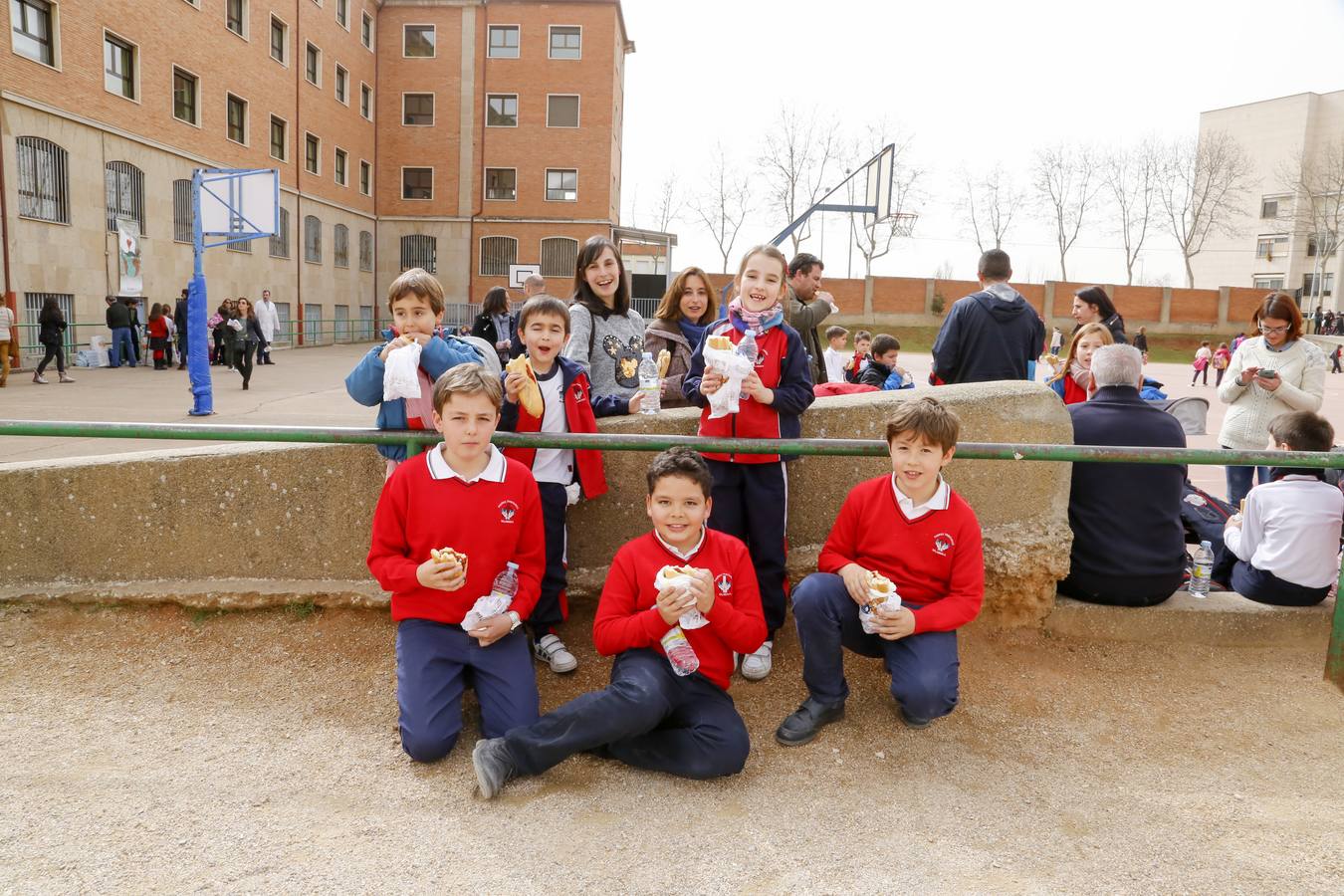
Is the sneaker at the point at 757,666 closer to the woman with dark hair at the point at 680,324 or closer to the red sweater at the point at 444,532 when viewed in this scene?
the red sweater at the point at 444,532

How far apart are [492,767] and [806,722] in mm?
1126

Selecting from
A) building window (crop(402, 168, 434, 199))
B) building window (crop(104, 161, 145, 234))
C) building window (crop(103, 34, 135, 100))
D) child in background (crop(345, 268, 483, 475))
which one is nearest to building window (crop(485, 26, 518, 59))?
building window (crop(402, 168, 434, 199))

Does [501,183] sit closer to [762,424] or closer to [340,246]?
[340,246]

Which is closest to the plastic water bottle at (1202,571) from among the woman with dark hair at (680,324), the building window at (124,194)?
the woman with dark hair at (680,324)

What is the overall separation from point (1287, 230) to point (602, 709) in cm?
7024

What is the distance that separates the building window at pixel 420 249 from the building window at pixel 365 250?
1.32 m

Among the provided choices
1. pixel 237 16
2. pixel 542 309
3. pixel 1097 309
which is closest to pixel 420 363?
pixel 542 309

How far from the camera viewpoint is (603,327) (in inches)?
172

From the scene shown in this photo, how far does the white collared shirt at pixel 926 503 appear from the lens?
3137mm

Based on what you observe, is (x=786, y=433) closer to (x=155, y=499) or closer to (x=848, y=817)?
(x=848, y=817)

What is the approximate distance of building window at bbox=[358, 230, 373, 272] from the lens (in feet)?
113

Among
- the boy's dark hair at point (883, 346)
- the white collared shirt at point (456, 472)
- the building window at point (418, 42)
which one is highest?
the building window at point (418, 42)

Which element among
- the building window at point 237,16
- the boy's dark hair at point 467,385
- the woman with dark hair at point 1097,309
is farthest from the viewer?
the building window at point 237,16

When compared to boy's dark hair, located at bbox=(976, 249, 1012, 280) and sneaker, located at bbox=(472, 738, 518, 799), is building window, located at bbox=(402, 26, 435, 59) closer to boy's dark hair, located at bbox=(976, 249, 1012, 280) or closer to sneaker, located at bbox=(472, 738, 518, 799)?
boy's dark hair, located at bbox=(976, 249, 1012, 280)
